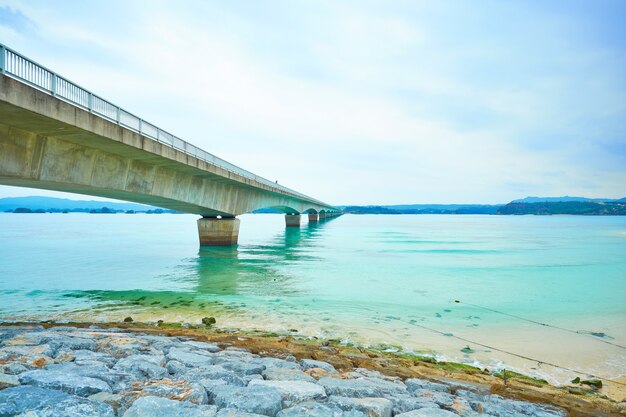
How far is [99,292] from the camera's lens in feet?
52.6

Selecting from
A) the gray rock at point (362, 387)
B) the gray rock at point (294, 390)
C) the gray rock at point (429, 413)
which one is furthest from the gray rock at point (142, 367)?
the gray rock at point (429, 413)

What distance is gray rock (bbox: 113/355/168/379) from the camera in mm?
5286

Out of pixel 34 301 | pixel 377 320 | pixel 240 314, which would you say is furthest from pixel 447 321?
pixel 34 301

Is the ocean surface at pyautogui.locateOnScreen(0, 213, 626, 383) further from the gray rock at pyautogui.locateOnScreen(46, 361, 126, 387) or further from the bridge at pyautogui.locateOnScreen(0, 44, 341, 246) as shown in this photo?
the gray rock at pyautogui.locateOnScreen(46, 361, 126, 387)

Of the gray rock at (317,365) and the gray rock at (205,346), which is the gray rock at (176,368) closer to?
the gray rock at (205,346)

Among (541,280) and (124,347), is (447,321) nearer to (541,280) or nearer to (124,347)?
(124,347)

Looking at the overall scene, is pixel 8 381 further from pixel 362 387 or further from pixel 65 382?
pixel 362 387

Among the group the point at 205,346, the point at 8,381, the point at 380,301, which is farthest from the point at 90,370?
the point at 380,301

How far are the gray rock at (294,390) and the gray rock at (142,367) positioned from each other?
1320 millimetres

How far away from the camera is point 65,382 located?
4.51m

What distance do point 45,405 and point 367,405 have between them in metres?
3.42

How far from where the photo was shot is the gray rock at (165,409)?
4008 millimetres

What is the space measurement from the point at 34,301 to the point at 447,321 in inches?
568

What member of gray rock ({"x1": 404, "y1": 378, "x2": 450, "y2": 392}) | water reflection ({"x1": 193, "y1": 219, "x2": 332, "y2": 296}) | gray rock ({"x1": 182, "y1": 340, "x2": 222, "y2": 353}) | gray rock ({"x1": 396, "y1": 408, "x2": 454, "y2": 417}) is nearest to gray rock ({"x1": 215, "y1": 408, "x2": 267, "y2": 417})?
gray rock ({"x1": 396, "y1": 408, "x2": 454, "y2": 417})
